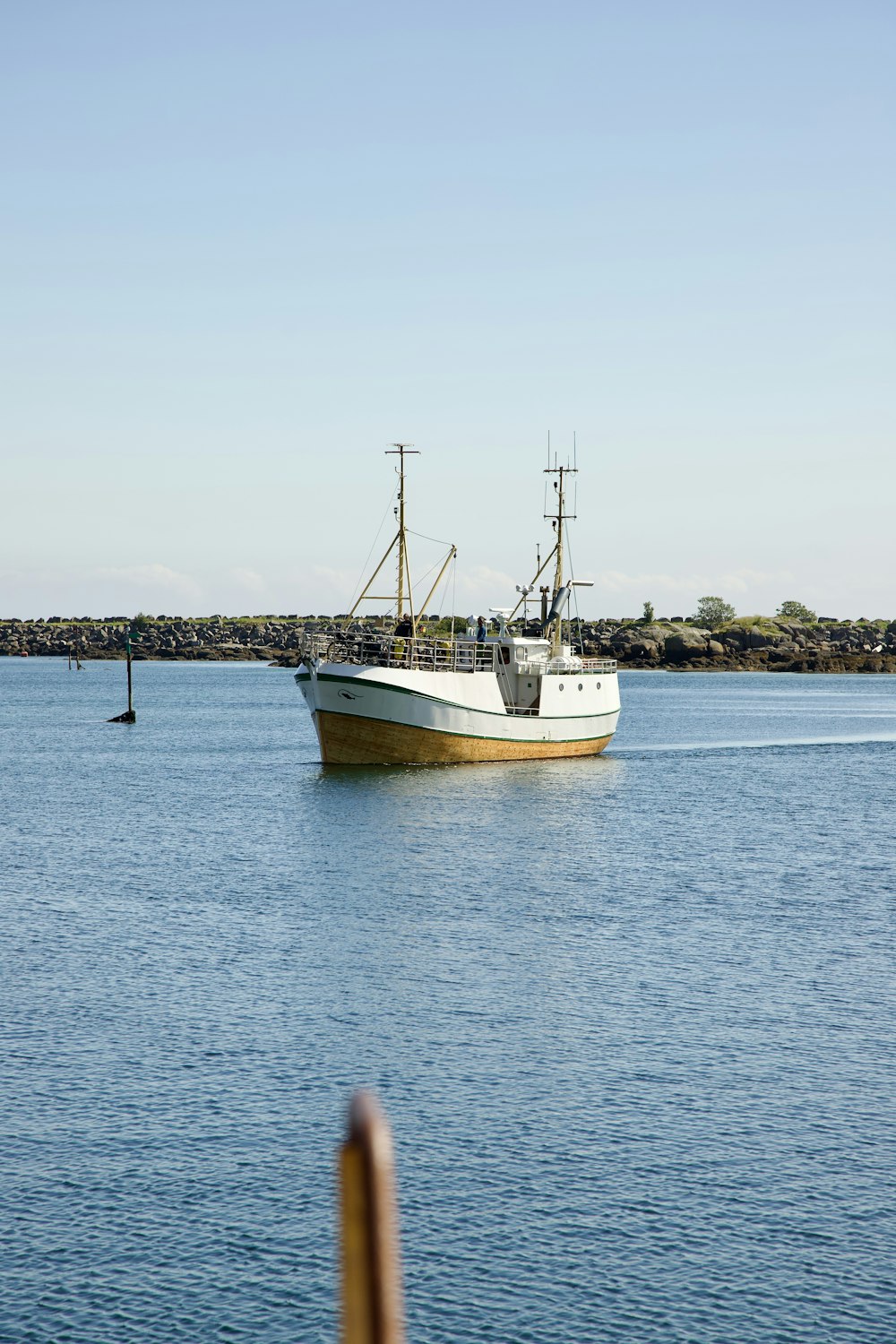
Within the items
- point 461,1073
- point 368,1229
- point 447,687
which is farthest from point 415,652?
point 368,1229

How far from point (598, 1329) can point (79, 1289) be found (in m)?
6.33

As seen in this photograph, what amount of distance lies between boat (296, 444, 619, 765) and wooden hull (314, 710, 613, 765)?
7 centimetres

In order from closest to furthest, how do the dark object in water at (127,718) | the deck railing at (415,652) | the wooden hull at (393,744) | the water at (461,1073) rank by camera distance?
the water at (461,1073)
the deck railing at (415,652)
the wooden hull at (393,744)
the dark object in water at (127,718)

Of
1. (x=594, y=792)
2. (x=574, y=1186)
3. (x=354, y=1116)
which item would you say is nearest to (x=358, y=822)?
(x=594, y=792)

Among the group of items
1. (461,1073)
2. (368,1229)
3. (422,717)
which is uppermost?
(368,1229)

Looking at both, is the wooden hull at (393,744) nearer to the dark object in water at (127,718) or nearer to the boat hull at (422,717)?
the boat hull at (422,717)

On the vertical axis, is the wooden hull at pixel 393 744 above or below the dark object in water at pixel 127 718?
above

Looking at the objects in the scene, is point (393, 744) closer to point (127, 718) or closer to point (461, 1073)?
point (461, 1073)

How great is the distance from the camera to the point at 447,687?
66.1m

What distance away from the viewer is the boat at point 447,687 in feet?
215

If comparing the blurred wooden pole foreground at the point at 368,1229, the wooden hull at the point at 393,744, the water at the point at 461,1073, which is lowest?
the water at the point at 461,1073

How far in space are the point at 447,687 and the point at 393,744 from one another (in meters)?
4.25

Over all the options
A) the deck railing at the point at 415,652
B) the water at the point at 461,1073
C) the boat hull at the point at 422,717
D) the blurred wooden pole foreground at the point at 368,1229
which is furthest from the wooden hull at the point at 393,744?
the blurred wooden pole foreground at the point at 368,1229

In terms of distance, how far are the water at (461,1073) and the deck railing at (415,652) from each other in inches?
492
